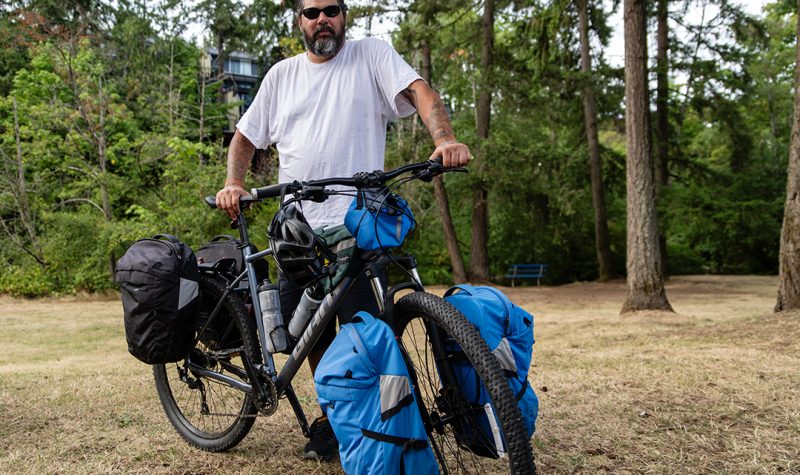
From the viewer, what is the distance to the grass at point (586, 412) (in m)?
3.02

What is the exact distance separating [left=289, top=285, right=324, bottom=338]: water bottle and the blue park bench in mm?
18560

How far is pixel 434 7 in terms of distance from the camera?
52.6ft

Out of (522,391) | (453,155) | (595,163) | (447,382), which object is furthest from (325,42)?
(595,163)

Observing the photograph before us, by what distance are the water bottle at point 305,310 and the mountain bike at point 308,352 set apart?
3cm

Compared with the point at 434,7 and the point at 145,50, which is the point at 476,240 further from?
the point at 145,50

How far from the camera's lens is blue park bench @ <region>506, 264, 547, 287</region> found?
2088 centimetres

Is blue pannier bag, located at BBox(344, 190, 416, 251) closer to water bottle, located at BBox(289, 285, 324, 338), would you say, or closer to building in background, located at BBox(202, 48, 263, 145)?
water bottle, located at BBox(289, 285, 324, 338)

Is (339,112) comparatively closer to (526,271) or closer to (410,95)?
(410,95)

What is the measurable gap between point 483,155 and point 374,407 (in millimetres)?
15021

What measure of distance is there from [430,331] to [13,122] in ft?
63.7

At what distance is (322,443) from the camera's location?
3012 millimetres

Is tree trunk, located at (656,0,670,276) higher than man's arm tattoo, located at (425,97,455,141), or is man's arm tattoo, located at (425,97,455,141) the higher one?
tree trunk, located at (656,0,670,276)

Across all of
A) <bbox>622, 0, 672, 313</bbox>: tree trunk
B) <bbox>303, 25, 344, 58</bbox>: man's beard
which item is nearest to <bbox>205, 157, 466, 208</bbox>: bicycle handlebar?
<bbox>303, 25, 344, 58</bbox>: man's beard

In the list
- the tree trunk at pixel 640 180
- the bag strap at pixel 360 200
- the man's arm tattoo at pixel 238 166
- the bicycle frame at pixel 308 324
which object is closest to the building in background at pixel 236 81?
the tree trunk at pixel 640 180
